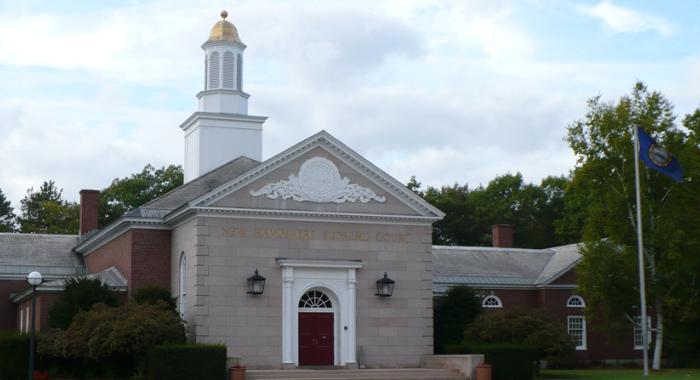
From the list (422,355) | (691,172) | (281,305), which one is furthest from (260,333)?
(691,172)

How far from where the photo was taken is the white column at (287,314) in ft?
120

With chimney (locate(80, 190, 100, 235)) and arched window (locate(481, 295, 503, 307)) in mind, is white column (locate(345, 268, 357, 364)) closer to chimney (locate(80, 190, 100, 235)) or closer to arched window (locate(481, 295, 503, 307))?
arched window (locate(481, 295, 503, 307))

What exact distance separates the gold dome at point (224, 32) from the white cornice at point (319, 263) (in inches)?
595

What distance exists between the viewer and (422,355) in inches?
1523

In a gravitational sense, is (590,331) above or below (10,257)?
below

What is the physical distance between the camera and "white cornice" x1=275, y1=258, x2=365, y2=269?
3697 centimetres

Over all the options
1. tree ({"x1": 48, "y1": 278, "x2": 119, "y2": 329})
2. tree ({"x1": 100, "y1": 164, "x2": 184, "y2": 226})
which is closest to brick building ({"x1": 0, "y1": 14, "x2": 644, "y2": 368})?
tree ({"x1": 48, "y1": 278, "x2": 119, "y2": 329})

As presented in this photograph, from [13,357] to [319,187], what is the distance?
11899 millimetres

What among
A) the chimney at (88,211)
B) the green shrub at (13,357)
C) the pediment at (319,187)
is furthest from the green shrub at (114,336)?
the chimney at (88,211)

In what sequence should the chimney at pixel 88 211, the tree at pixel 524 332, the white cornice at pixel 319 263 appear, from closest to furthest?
the white cornice at pixel 319 263 < the tree at pixel 524 332 < the chimney at pixel 88 211

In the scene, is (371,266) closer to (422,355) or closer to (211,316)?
(422,355)

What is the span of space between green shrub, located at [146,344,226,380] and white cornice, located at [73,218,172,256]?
27.2 ft

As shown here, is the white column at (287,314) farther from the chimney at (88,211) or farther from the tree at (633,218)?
the chimney at (88,211)

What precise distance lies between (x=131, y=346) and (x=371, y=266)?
9582mm
